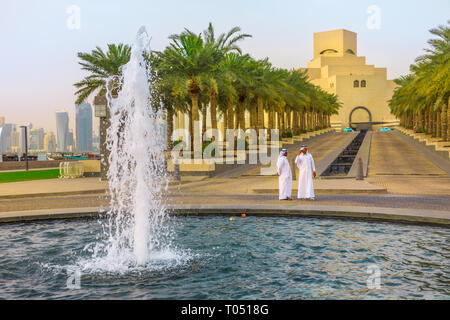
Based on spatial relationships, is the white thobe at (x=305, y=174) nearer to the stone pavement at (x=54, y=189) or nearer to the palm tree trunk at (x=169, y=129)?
the stone pavement at (x=54, y=189)

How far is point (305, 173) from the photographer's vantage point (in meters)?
14.6

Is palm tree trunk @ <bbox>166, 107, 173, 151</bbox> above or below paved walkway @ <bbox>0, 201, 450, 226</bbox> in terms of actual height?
above

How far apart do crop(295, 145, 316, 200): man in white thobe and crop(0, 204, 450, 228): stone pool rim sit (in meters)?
2.36

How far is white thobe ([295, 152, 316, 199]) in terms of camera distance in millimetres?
14562

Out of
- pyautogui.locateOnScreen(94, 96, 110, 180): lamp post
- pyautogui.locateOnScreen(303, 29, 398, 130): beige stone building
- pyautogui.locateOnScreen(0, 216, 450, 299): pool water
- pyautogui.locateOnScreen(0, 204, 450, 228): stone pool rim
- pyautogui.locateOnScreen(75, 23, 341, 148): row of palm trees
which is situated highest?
pyautogui.locateOnScreen(303, 29, 398, 130): beige stone building

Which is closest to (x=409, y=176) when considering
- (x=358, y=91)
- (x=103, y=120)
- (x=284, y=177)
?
(x=284, y=177)

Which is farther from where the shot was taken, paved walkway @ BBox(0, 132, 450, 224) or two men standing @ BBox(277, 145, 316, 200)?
two men standing @ BBox(277, 145, 316, 200)

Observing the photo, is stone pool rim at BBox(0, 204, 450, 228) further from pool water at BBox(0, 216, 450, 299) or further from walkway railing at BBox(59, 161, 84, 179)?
walkway railing at BBox(59, 161, 84, 179)

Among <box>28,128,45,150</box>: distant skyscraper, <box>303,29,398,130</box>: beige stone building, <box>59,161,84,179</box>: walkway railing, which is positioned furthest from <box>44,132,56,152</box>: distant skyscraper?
<box>59,161,84,179</box>: walkway railing

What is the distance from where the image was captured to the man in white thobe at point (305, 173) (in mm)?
14559

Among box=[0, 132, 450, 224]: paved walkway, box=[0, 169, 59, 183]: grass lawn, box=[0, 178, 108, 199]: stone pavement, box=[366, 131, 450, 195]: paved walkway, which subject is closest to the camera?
box=[0, 132, 450, 224]: paved walkway

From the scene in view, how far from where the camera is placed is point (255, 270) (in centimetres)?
741

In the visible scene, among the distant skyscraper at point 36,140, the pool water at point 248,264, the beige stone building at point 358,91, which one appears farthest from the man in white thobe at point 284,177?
the distant skyscraper at point 36,140
